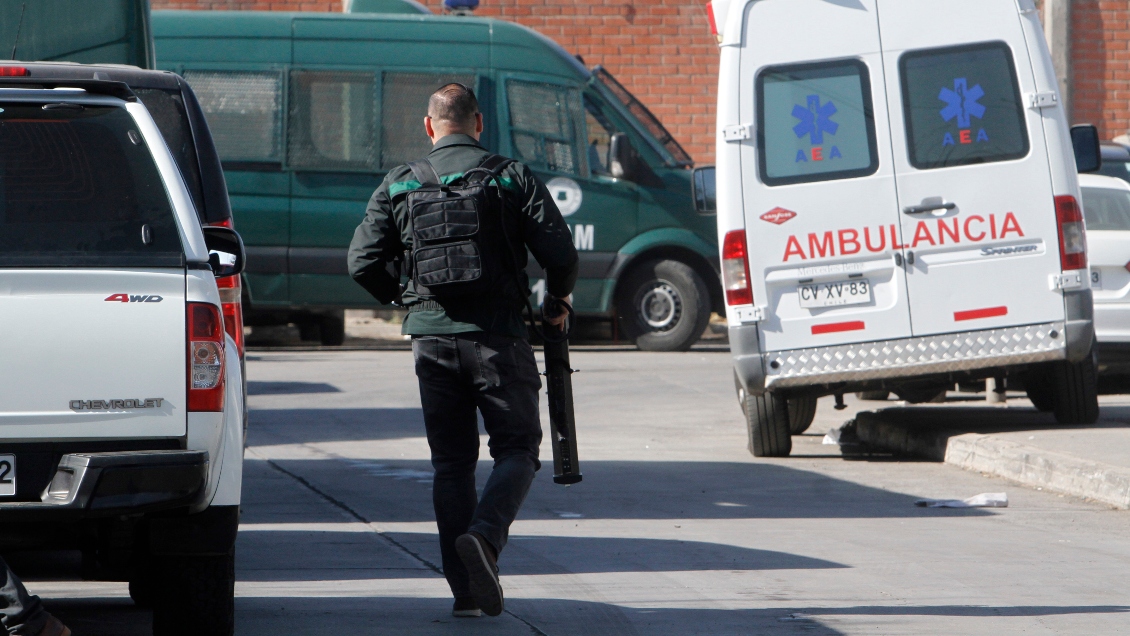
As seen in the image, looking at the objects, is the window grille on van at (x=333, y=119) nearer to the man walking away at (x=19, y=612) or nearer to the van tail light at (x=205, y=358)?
the van tail light at (x=205, y=358)

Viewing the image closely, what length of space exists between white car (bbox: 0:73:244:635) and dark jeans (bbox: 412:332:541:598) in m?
0.90

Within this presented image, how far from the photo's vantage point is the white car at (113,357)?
12.8 ft

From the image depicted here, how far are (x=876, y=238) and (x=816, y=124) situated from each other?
0.72m

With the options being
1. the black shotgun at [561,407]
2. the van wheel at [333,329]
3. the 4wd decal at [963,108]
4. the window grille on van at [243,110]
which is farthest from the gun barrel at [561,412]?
the van wheel at [333,329]

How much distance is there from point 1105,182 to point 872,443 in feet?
10.6

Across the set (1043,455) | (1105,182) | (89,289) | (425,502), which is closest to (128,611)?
(89,289)

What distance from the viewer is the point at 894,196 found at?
882cm

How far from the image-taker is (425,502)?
7781mm

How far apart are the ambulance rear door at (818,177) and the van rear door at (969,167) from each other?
4.5 inches

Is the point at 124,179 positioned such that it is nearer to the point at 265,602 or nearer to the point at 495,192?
the point at 495,192

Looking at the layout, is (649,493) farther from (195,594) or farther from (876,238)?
(195,594)

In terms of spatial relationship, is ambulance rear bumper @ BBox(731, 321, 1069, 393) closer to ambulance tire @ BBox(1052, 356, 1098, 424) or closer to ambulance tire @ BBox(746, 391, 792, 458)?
ambulance tire @ BBox(746, 391, 792, 458)

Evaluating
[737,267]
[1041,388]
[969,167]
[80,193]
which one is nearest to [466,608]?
[80,193]

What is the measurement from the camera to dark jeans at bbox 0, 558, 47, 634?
153 inches
